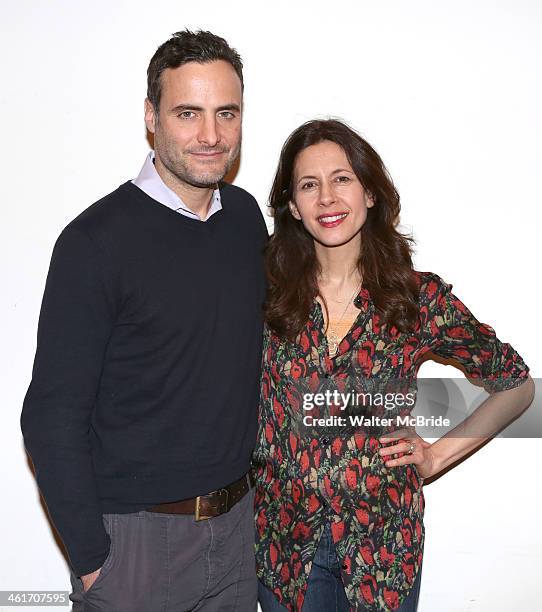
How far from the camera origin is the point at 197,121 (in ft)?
6.18

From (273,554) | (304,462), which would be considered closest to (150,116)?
(304,462)

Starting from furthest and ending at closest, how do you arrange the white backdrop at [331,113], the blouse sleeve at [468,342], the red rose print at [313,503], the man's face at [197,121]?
the white backdrop at [331,113]
the blouse sleeve at [468,342]
the red rose print at [313,503]
the man's face at [197,121]

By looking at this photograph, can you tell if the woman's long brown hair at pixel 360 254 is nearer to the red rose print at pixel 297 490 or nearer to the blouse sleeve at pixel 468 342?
the blouse sleeve at pixel 468 342

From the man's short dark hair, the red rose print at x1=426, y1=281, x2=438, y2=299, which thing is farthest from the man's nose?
the red rose print at x1=426, y1=281, x2=438, y2=299

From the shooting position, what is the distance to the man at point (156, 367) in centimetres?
179

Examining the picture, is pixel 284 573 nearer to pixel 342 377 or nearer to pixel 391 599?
pixel 391 599

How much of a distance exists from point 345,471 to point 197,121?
98cm

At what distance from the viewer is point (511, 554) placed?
270cm

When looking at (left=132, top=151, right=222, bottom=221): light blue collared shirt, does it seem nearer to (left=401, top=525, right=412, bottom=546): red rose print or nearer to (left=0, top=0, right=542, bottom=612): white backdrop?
(left=0, top=0, right=542, bottom=612): white backdrop

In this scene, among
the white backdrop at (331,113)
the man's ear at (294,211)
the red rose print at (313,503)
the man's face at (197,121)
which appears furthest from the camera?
the white backdrop at (331,113)

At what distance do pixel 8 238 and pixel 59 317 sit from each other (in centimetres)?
90

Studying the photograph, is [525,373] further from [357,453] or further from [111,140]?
[111,140]

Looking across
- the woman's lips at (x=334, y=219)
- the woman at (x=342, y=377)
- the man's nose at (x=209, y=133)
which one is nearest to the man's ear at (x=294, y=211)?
the woman at (x=342, y=377)

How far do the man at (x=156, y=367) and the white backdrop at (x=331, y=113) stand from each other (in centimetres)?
52
